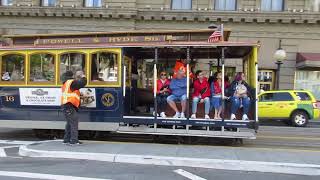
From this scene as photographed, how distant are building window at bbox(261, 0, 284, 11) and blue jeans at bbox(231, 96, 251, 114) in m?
19.1

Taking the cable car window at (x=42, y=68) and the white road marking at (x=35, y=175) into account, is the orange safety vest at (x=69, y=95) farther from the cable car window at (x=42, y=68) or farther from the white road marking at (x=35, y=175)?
the white road marking at (x=35, y=175)

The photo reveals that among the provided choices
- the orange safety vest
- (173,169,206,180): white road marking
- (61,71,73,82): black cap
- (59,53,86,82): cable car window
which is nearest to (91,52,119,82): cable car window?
(59,53,86,82): cable car window

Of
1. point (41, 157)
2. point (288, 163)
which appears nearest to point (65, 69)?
point (41, 157)

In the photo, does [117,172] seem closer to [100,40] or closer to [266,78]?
[100,40]

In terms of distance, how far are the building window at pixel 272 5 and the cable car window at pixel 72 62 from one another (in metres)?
19.6

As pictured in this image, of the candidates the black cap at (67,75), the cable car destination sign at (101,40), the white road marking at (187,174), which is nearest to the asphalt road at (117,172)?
the white road marking at (187,174)

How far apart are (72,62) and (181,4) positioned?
1924 centimetres

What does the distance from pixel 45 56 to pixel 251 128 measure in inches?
221

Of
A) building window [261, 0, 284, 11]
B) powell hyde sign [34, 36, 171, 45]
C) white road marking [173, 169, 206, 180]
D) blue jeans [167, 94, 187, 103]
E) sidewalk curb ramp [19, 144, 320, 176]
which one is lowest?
white road marking [173, 169, 206, 180]

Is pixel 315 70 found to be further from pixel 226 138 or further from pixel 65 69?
pixel 65 69

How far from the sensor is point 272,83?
30734 mm

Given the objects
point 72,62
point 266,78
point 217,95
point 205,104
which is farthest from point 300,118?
point 72,62

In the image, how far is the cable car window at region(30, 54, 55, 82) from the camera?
13.5 m

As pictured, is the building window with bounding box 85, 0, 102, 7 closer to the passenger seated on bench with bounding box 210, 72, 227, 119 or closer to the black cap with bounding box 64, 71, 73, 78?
the black cap with bounding box 64, 71, 73, 78
